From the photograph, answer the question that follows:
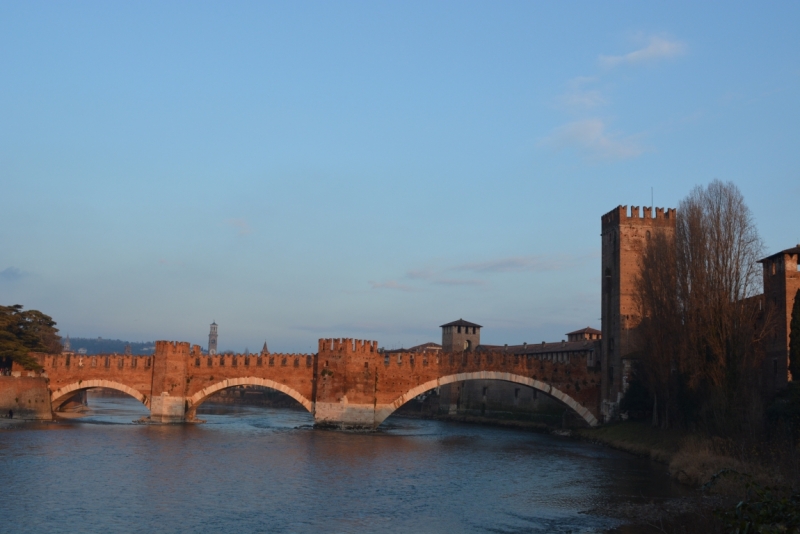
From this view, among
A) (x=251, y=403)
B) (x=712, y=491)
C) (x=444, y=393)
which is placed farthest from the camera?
(x=251, y=403)

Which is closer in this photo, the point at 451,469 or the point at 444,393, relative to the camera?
the point at 451,469

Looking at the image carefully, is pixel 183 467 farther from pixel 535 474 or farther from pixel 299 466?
pixel 535 474

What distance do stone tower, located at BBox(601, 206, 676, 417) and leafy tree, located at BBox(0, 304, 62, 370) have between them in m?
32.6

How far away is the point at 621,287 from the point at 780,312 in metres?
12.2

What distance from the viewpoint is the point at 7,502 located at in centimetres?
1930

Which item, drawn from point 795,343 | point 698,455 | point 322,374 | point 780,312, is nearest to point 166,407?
point 322,374

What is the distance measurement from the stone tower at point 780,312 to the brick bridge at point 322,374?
13.9 metres

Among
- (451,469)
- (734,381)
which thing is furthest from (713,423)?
(451,469)

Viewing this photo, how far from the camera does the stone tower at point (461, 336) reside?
214 ft

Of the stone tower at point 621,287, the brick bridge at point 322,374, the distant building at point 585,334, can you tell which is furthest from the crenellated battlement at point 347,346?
the distant building at point 585,334

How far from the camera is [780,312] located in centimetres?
2920

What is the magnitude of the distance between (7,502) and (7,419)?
25.6 meters

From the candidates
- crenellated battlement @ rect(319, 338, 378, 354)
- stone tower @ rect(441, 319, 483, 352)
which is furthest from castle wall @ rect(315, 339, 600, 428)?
stone tower @ rect(441, 319, 483, 352)

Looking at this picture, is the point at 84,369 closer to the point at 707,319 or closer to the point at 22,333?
the point at 22,333
